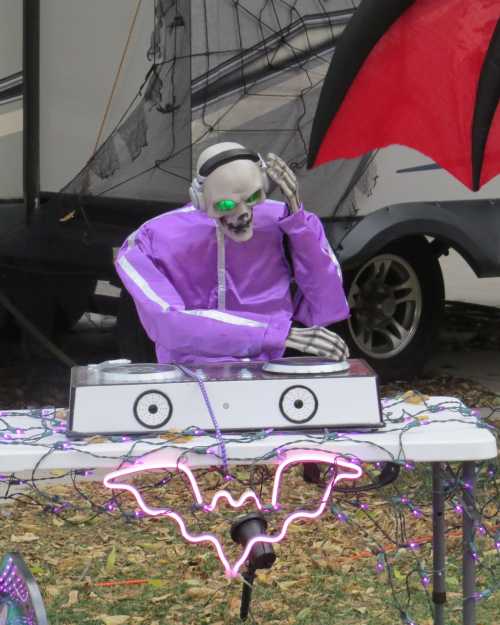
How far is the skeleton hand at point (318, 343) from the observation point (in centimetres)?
312

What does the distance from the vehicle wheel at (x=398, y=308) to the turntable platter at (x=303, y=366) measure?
3.32m

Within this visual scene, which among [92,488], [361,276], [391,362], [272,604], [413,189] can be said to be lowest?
[272,604]

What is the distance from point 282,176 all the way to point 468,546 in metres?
Result: 1.05

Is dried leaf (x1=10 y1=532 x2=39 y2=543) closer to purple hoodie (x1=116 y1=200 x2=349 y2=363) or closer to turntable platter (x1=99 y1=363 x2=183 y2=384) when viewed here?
purple hoodie (x1=116 y1=200 x2=349 y2=363)

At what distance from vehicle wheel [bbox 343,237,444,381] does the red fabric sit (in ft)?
5.80

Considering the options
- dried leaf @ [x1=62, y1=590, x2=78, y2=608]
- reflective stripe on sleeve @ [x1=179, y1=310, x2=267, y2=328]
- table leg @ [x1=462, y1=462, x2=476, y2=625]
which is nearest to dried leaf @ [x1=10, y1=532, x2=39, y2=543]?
dried leaf @ [x1=62, y1=590, x2=78, y2=608]

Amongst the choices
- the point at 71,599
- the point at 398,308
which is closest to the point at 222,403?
the point at 71,599

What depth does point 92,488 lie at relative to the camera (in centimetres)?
499

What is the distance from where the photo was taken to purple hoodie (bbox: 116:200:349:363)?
3207 mm

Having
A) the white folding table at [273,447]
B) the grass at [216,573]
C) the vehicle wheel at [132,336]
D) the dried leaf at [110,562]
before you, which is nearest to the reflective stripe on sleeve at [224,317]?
the white folding table at [273,447]

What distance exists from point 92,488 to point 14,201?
161 centimetres

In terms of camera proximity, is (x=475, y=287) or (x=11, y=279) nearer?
(x=11, y=279)

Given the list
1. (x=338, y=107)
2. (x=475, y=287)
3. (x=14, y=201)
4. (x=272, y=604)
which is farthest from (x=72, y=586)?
(x=475, y=287)

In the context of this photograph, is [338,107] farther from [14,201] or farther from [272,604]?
[14,201]
